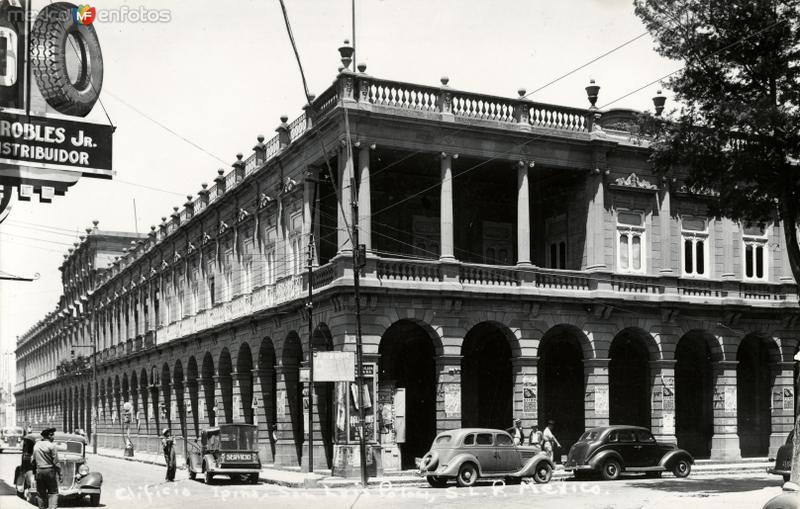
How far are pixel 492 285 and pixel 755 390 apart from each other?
12329 millimetres

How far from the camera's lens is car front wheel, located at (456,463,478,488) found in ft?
85.1

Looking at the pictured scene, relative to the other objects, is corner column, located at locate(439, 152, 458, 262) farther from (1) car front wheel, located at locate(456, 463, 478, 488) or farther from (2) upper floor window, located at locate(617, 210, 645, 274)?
(1) car front wheel, located at locate(456, 463, 478, 488)

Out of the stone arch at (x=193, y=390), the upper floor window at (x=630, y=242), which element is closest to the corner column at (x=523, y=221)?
the upper floor window at (x=630, y=242)

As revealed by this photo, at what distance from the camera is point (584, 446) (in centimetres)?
2788

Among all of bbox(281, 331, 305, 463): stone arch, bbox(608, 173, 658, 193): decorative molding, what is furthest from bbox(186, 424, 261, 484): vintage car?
bbox(608, 173, 658, 193): decorative molding

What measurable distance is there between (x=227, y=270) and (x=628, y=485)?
2248 centimetres

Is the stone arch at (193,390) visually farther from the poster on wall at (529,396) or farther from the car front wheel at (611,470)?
the car front wheel at (611,470)

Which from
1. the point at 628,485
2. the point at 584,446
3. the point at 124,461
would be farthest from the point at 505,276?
the point at 124,461

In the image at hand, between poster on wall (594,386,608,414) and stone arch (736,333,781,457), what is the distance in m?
6.21

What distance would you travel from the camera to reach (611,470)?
2775cm

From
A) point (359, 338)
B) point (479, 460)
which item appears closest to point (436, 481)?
point (479, 460)

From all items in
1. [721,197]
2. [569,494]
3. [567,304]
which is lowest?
[569,494]

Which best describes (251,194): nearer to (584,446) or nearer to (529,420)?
(529,420)

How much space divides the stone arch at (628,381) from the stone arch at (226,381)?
1539cm
